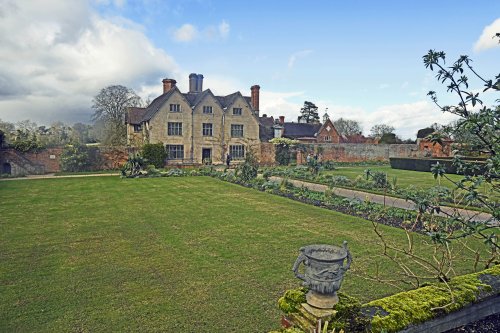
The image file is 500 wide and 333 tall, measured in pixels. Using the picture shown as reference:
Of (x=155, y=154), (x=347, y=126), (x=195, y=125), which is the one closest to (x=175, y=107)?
(x=195, y=125)

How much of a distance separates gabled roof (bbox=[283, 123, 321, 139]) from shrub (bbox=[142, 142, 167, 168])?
72.8 ft

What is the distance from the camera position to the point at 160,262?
665 centimetres

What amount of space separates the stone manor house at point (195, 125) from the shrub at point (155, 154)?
200cm

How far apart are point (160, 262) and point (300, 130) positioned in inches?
1810

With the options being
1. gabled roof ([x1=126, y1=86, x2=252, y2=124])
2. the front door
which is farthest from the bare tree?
the front door

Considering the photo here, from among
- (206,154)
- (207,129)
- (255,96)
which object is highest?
(255,96)

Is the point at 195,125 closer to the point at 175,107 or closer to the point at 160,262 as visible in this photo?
the point at 175,107

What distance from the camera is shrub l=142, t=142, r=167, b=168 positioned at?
98.4 feet

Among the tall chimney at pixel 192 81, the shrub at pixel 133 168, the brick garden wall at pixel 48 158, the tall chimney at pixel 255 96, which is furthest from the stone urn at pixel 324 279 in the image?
the tall chimney at pixel 255 96

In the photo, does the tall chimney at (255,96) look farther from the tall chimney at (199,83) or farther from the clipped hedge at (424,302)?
the clipped hedge at (424,302)

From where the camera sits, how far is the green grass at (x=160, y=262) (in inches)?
182

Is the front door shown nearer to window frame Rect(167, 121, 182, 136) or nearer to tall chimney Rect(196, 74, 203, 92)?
window frame Rect(167, 121, 182, 136)

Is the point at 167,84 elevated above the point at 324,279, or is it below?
above

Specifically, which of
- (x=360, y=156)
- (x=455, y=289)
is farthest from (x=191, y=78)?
(x=455, y=289)
